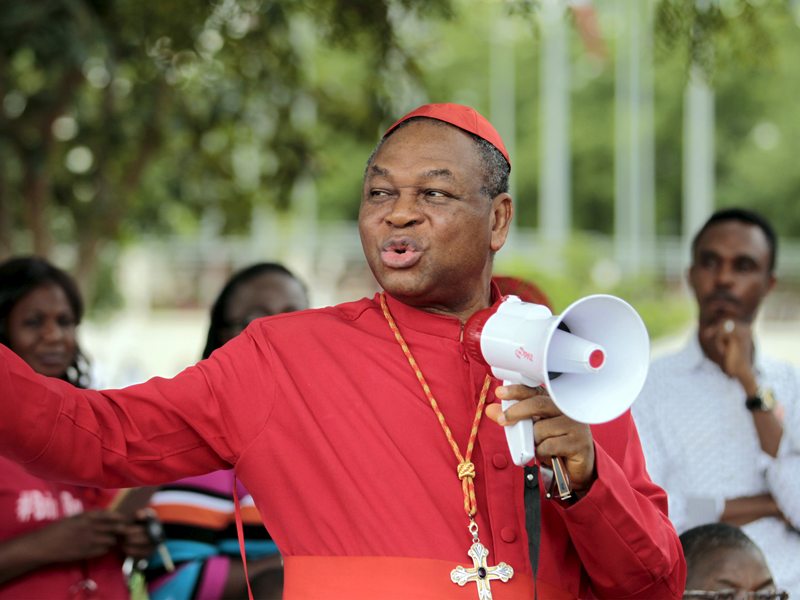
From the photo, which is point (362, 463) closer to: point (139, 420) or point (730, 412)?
point (139, 420)

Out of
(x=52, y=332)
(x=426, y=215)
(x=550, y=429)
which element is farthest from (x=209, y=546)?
(x=550, y=429)

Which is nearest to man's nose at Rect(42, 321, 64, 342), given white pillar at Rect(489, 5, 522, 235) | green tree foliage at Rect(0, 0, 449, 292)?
green tree foliage at Rect(0, 0, 449, 292)

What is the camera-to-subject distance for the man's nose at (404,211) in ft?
8.93

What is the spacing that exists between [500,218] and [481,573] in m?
0.89

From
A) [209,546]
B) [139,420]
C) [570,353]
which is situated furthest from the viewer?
[209,546]

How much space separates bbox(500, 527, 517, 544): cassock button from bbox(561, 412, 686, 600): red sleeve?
0.46 ft

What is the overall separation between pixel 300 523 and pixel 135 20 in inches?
168

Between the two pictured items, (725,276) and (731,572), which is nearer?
(731,572)

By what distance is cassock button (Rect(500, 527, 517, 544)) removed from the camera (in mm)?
2658

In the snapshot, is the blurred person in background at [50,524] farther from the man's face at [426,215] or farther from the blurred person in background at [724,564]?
the blurred person in background at [724,564]

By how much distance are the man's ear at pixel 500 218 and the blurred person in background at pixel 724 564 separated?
143 centimetres

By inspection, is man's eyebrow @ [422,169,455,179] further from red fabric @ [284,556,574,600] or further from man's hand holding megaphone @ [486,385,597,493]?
red fabric @ [284,556,574,600]

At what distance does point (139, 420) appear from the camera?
2.61m

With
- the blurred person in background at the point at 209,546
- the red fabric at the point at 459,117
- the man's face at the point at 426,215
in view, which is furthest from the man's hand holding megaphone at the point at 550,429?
the blurred person in background at the point at 209,546
